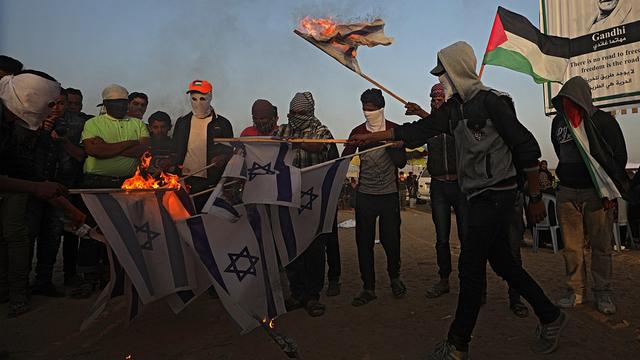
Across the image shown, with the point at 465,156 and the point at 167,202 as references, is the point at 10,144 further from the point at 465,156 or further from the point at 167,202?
the point at 465,156

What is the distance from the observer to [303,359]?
3.31 meters

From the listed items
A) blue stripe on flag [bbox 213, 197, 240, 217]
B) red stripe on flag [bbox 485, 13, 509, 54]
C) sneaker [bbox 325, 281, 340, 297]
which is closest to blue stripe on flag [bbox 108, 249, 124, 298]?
blue stripe on flag [bbox 213, 197, 240, 217]

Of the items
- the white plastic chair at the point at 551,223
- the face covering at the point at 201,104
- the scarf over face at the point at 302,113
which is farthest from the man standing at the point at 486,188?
the white plastic chair at the point at 551,223

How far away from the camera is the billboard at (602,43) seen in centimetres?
1015

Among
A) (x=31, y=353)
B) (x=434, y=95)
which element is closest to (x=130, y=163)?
(x=31, y=353)

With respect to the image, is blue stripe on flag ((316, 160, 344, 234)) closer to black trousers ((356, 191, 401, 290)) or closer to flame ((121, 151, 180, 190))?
black trousers ((356, 191, 401, 290))

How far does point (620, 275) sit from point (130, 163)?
7030mm

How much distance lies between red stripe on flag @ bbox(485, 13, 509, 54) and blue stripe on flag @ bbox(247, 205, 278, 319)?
4.90 metres

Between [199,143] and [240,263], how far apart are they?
2.55 meters

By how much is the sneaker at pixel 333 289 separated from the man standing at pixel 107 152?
296cm

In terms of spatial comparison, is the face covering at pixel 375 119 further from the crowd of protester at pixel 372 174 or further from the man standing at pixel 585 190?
the man standing at pixel 585 190

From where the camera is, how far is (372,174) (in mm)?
5156

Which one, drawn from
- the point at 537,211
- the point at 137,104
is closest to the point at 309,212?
the point at 537,211

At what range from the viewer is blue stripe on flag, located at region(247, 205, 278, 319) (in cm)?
357
